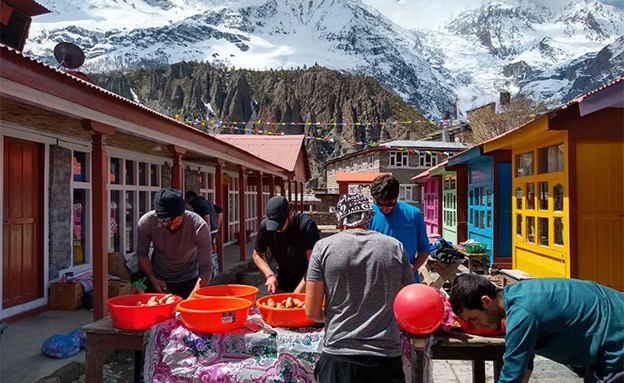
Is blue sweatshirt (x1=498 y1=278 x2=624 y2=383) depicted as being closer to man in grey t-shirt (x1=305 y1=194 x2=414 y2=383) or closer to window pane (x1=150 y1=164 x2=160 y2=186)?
man in grey t-shirt (x1=305 y1=194 x2=414 y2=383)

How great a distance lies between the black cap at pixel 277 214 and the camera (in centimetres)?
358

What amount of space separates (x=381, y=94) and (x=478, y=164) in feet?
335

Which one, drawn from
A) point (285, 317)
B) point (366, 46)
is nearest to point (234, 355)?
point (285, 317)

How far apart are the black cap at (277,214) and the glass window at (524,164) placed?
6.39 m

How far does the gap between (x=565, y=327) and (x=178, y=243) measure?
3076 millimetres

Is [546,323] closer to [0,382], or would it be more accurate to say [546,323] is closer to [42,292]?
[0,382]

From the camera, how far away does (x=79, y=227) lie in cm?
752

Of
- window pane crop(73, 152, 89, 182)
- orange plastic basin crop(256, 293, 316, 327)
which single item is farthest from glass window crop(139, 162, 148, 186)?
orange plastic basin crop(256, 293, 316, 327)

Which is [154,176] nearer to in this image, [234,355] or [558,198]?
[234,355]

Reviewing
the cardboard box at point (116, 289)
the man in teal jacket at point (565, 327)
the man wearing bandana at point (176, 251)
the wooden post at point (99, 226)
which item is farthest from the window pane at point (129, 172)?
the man in teal jacket at point (565, 327)

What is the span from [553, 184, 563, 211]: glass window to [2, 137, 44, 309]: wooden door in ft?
26.5

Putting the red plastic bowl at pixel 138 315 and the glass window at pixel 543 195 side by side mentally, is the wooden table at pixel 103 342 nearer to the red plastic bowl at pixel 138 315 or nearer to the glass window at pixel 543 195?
the red plastic bowl at pixel 138 315

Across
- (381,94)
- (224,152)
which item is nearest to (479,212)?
(224,152)

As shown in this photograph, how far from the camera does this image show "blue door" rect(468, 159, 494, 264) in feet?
35.1
